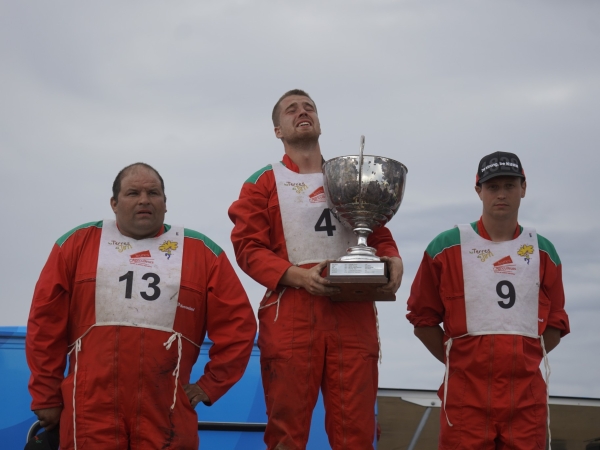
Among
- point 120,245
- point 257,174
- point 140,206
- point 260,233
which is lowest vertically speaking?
point 120,245

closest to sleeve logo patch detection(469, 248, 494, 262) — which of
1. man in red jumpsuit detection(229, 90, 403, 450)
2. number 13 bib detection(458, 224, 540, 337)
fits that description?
number 13 bib detection(458, 224, 540, 337)

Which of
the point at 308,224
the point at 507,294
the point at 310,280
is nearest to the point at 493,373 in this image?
the point at 507,294

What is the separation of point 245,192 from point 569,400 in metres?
2.84

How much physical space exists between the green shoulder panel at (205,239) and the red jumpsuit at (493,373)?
126 centimetres

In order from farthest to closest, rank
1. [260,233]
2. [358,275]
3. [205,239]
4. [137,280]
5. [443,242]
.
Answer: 1. [443,242]
2. [205,239]
3. [260,233]
4. [137,280]
5. [358,275]

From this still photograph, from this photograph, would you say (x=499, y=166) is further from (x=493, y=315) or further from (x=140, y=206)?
(x=140, y=206)

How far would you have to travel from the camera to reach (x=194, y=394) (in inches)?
169

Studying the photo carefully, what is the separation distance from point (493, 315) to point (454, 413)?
1.91 ft

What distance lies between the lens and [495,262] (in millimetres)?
4742

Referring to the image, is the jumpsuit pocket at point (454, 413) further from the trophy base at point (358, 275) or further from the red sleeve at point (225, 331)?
the red sleeve at point (225, 331)

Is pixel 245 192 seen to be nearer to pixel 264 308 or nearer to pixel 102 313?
pixel 264 308

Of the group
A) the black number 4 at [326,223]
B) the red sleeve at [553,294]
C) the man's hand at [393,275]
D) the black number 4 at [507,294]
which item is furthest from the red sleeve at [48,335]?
the red sleeve at [553,294]

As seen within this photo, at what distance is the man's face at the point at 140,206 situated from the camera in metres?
4.50

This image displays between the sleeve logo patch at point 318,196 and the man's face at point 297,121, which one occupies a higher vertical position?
the man's face at point 297,121
